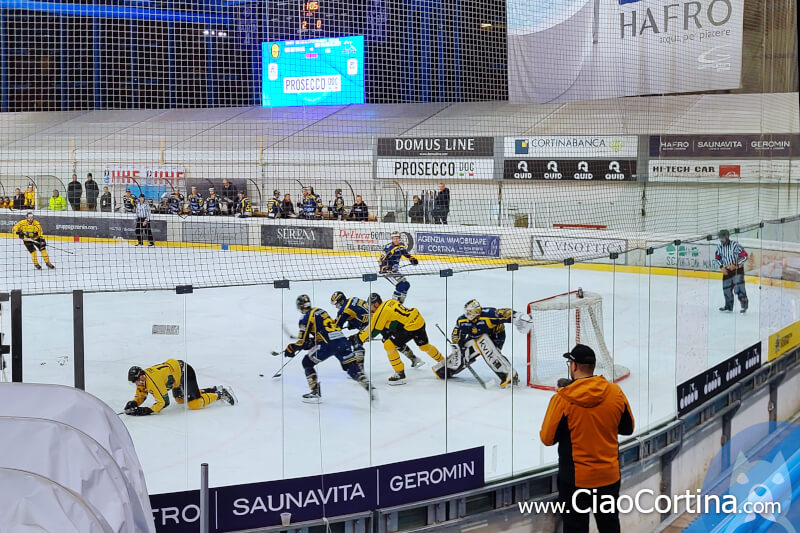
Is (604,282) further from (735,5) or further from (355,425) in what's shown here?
(735,5)

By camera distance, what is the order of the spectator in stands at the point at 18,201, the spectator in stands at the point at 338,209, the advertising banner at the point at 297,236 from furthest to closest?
1. the spectator in stands at the point at 18,201
2. the spectator in stands at the point at 338,209
3. the advertising banner at the point at 297,236

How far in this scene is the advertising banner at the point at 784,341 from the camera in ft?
17.7

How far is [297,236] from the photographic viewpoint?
14.4m

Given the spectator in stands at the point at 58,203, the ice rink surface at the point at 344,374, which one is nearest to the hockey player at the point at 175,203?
the spectator in stands at the point at 58,203

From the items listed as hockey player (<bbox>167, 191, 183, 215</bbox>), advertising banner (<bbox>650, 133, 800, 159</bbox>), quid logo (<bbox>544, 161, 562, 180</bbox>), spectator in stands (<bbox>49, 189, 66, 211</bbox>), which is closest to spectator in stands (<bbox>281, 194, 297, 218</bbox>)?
hockey player (<bbox>167, 191, 183, 215</bbox>)

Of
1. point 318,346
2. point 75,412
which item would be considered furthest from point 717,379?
point 75,412

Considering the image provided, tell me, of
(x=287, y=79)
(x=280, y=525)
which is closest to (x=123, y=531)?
(x=280, y=525)

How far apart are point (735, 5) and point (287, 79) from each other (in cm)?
1514

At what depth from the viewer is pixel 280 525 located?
371 cm

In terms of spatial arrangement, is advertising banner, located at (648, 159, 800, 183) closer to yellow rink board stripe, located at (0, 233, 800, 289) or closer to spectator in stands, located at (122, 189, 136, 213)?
yellow rink board stripe, located at (0, 233, 800, 289)

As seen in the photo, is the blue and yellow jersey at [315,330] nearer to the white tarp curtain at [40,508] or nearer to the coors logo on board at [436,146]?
the white tarp curtain at [40,508]

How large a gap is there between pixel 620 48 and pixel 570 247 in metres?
3.48

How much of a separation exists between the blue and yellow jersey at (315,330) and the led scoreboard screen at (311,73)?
48.8 feet

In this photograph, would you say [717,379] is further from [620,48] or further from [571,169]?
[571,169]
